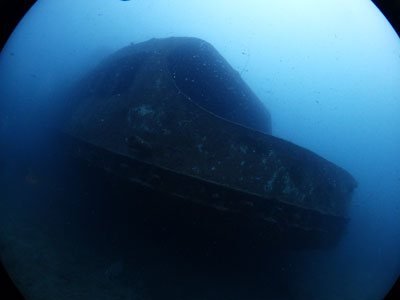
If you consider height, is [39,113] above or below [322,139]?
above

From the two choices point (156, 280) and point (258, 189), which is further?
point (156, 280)

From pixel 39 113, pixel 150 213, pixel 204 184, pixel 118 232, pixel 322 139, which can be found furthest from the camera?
pixel 322 139

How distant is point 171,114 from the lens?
108 inches

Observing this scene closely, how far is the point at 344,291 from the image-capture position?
17.6 feet

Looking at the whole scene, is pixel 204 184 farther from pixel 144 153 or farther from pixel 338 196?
pixel 338 196

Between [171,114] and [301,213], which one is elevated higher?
[171,114]

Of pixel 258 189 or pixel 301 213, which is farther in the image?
pixel 301 213

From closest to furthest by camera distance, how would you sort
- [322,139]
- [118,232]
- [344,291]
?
[118,232] → [344,291] → [322,139]

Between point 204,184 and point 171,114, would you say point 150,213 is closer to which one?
point 204,184

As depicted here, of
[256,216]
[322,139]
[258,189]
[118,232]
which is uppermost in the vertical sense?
[258,189]

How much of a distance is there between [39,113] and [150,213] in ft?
10.6

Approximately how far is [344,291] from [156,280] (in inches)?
177

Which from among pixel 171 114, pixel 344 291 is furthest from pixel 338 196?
pixel 344 291

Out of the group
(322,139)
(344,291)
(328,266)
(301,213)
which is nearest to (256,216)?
(301,213)
